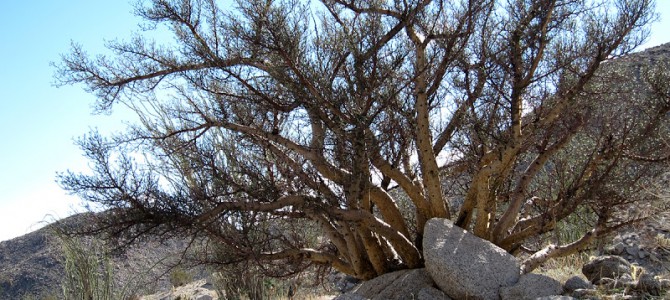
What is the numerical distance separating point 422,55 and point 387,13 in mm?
761

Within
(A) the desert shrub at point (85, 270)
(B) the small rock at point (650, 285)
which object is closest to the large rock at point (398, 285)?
(B) the small rock at point (650, 285)

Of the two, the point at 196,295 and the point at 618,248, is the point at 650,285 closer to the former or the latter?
the point at 618,248

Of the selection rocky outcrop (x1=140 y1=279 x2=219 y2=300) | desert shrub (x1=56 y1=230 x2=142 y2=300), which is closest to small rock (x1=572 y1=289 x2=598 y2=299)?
desert shrub (x1=56 y1=230 x2=142 y2=300)

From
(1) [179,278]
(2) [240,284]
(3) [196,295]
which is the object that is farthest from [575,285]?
(1) [179,278]

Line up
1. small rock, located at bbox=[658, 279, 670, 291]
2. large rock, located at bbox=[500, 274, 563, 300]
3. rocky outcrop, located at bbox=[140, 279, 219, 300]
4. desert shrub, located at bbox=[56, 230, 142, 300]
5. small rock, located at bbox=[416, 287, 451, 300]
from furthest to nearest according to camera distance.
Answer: rocky outcrop, located at bbox=[140, 279, 219, 300] → desert shrub, located at bbox=[56, 230, 142, 300] → small rock, located at bbox=[416, 287, 451, 300] → large rock, located at bbox=[500, 274, 563, 300] → small rock, located at bbox=[658, 279, 670, 291]

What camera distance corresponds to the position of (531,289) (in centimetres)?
727

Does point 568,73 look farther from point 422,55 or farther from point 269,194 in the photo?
point 269,194

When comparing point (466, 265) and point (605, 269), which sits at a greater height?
point (466, 265)

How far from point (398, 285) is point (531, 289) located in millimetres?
1846

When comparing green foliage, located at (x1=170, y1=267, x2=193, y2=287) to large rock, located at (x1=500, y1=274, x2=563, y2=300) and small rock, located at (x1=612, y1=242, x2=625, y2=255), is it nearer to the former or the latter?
small rock, located at (x1=612, y1=242, x2=625, y2=255)

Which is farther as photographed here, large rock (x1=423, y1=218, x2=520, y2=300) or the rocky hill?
the rocky hill

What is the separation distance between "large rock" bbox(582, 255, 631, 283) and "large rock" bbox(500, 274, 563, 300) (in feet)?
3.01

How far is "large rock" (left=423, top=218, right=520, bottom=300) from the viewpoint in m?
7.64

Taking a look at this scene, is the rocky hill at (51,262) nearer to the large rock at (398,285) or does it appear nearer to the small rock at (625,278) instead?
the small rock at (625,278)
